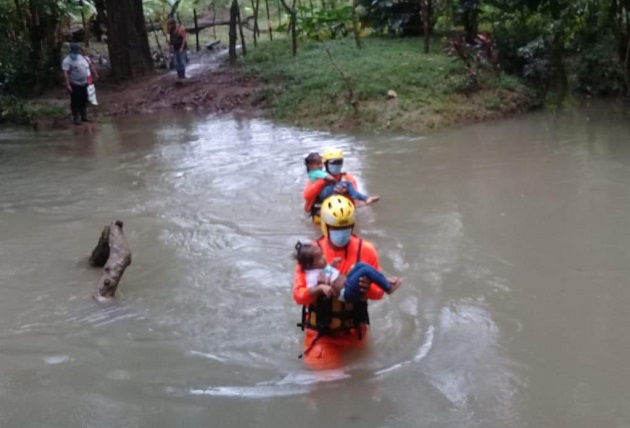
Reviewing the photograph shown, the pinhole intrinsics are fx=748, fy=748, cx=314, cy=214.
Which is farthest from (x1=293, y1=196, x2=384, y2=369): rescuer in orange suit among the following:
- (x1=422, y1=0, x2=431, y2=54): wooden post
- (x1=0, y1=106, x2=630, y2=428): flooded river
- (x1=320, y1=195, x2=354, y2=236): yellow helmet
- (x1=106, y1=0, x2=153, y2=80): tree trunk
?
(x1=106, y1=0, x2=153, y2=80): tree trunk

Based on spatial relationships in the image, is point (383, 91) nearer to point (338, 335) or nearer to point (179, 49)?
point (179, 49)

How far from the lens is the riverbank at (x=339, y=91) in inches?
590

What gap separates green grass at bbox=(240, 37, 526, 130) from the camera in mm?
14852

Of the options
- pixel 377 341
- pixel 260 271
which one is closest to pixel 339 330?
pixel 377 341

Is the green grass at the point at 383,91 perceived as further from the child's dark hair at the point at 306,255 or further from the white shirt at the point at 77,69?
the child's dark hair at the point at 306,255

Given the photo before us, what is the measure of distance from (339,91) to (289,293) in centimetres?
932

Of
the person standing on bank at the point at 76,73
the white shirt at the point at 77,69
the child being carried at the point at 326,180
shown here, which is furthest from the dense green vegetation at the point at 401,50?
the child being carried at the point at 326,180

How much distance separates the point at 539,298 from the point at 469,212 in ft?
8.72

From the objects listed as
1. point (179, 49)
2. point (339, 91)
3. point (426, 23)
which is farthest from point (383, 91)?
point (179, 49)

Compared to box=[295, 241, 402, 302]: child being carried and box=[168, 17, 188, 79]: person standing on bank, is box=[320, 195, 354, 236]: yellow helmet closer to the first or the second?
box=[295, 241, 402, 302]: child being carried

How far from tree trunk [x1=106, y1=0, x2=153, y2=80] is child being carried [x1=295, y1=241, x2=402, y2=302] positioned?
617 inches

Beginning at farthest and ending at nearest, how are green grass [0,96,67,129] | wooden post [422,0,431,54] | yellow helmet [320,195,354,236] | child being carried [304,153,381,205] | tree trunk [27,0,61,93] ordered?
1. tree trunk [27,0,61,93]
2. wooden post [422,0,431,54]
3. green grass [0,96,67,129]
4. child being carried [304,153,381,205]
5. yellow helmet [320,195,354,236]

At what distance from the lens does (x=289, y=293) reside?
23.6ft

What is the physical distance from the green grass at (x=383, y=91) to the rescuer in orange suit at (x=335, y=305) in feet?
30.2
